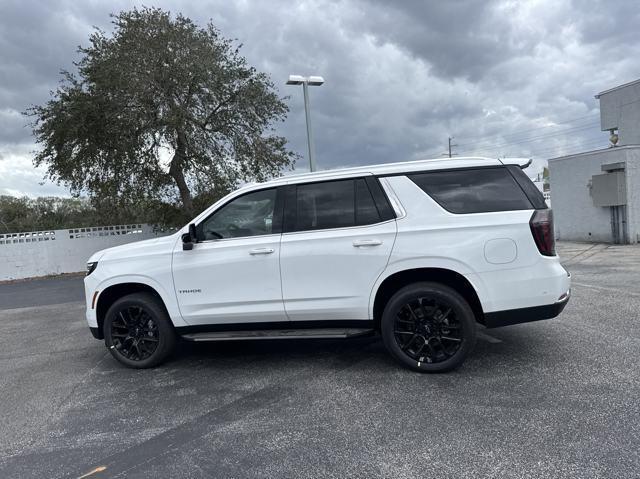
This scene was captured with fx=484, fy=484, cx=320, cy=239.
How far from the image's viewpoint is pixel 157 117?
16.1 metres

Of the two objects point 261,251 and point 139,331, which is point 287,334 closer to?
point 261,251

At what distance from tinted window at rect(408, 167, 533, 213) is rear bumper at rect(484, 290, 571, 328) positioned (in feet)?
2.92

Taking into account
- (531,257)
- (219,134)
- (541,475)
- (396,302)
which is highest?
(219,134)

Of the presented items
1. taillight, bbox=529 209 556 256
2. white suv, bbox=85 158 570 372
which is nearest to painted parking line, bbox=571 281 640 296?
white suv, bbox=85 158 570 372

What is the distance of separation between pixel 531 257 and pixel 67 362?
207 inches

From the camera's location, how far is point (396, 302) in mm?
4406

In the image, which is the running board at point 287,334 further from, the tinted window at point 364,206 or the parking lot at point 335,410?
the tinted window at point 364,206

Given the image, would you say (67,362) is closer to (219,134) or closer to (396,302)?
(396,302)

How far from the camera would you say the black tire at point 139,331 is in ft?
16.5

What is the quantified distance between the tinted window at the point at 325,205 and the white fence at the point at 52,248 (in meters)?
15.5

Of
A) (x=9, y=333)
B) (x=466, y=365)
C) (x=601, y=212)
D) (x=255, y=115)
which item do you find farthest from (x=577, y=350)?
A: (x=255, y=115)

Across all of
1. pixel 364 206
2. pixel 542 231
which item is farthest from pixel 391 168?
pixel 542 231

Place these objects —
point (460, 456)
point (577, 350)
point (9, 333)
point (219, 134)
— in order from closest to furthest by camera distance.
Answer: point (460, 456) < point (577, 350) < point (9, 333) < point (219, 134)

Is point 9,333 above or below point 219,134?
below
